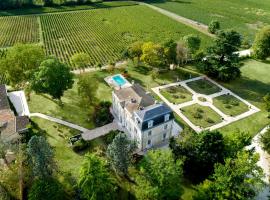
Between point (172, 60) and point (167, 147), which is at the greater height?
point (172, 60)

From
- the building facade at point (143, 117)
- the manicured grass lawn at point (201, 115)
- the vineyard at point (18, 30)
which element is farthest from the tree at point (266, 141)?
the vineyard at point (18, 30)

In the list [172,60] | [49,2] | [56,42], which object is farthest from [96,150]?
[49,2]

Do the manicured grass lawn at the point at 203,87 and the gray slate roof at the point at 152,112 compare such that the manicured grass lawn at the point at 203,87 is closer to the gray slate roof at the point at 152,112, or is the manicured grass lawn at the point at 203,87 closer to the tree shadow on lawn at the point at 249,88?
the tree shadow on lawn at the point at 249,88

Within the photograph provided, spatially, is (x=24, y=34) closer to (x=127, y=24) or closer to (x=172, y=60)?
(x=127, y=24)

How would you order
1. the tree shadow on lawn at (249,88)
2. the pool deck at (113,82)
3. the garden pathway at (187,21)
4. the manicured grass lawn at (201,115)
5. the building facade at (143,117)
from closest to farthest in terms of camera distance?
the building facade at (143,117), the manicured grass lawn at (201,115), the tree shadow on lawn at (249,88), the pool deck at (113,82), the garden pathway at (187,21)

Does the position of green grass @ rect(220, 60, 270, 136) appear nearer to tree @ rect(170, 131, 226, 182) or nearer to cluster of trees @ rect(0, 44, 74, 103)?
tree @ rect(170, 131, 226, 182)

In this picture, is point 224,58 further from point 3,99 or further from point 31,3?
point 31,3

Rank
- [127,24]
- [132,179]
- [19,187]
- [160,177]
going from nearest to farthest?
1. [160,177]
2. [19,187]
3. [132,179]
4. [127,24]

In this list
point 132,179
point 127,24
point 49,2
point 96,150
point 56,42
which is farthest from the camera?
point 49,2
